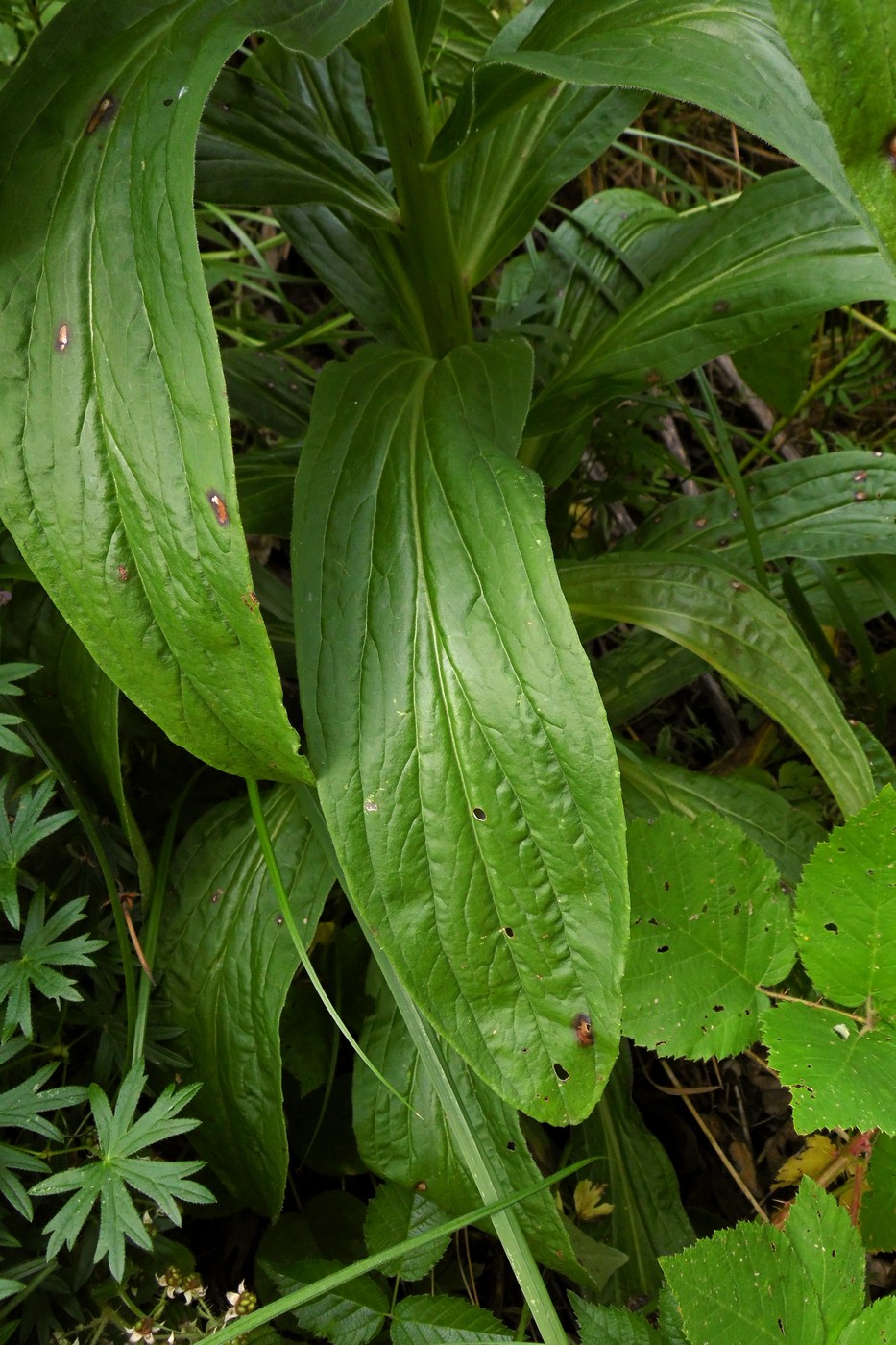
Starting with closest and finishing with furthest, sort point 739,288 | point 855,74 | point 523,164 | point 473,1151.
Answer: point 855,74, point 473,1151, point 739,288, point 523,164

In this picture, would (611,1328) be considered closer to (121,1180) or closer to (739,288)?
(121,1180)

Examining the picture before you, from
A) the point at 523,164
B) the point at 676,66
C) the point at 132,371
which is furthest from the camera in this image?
the point at 523,164

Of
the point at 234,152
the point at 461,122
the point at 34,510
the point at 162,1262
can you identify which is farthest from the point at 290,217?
the point at 162,1262

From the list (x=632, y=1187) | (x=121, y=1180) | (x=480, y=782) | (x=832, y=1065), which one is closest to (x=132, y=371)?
(x=480, y=782)

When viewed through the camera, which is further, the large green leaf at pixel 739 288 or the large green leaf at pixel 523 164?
the large green leaf at pixel 523 164

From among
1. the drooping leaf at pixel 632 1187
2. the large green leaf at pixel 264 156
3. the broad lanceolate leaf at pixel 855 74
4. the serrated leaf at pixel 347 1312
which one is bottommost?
the drooping leaf at pixel 632 1187

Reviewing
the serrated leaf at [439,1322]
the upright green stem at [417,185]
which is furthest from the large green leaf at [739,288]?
the serrated leaf at [439,1322]

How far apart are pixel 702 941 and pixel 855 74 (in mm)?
686

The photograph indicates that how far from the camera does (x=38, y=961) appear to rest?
859 millimetres

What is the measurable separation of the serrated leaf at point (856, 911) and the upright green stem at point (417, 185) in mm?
752

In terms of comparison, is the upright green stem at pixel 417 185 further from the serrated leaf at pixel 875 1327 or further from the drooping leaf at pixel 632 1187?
the serrated leaf at pixel 875 1327

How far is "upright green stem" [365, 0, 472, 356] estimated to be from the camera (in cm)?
100

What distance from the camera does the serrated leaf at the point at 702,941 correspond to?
0.87 m

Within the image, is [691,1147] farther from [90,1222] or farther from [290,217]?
[290,217]
